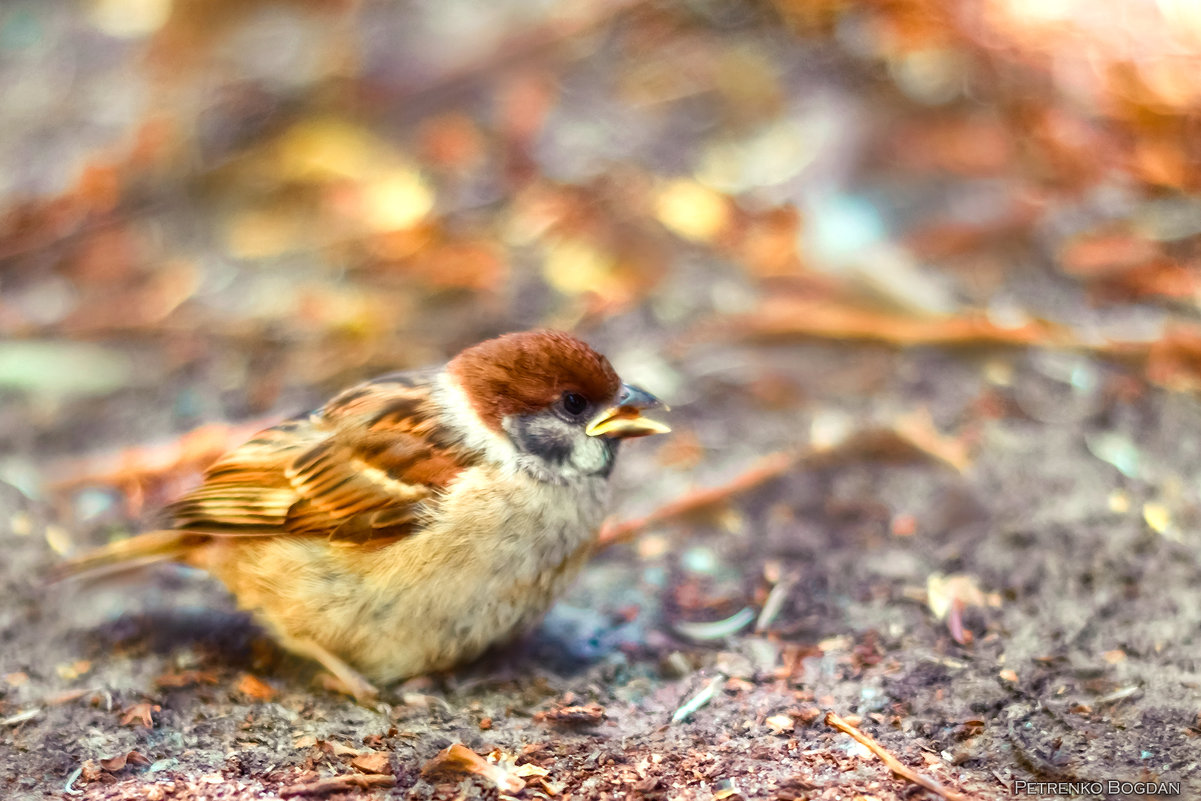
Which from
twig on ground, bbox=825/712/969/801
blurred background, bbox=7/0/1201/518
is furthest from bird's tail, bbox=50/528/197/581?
twig on ground, bbox=825/712/969/801

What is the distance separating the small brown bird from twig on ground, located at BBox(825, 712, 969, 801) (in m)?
0.81

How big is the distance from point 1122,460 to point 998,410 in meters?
0.53

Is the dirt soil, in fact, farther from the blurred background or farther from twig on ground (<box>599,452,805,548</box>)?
the blurred background

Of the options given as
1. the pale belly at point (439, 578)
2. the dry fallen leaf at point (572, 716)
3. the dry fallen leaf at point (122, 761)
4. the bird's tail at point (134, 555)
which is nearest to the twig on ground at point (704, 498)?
the pale belly at point (439, 578)

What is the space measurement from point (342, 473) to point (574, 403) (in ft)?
2.18

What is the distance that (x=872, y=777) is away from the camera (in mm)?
2654

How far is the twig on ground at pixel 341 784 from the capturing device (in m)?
2.66

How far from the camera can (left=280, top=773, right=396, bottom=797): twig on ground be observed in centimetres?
266

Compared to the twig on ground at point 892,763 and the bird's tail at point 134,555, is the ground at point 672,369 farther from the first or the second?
the bird's tail at point 134,555

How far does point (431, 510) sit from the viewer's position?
9.96 feet

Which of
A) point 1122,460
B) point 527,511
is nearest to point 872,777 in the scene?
point 527,511

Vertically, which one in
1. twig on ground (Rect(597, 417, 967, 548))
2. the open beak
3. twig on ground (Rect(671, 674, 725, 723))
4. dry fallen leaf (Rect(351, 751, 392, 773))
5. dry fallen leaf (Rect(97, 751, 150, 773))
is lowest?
twig on ground (Rect(597, 417, 967, 548))

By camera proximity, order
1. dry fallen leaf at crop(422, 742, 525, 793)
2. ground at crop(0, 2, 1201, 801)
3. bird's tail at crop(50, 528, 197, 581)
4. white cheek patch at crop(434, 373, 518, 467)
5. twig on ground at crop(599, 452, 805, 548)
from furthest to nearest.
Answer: twig on ground at crop(599, 452, 805, 548) → bird's tail at crop(50, 528, 197, 581) → white cheek patch at crop(434, 373, 518, 467) → ground at crop(0, 2, 1201, 801) → dry fallen leaf at crop(422, 742, 525, 793)

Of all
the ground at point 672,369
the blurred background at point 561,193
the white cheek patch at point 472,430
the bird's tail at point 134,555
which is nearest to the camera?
the ground at point 672,369
